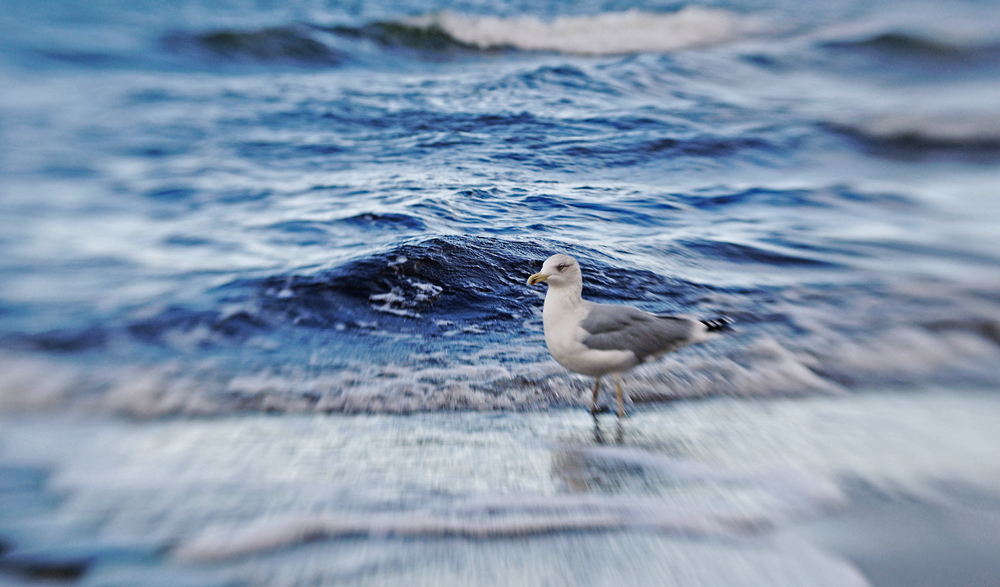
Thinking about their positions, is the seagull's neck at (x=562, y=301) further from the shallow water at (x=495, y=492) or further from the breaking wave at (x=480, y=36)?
the breaking wave at (x=480, y=36)

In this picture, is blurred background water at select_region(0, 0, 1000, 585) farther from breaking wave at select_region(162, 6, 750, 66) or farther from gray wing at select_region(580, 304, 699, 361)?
breaking wave at select_region(162, 6, 750, 66)

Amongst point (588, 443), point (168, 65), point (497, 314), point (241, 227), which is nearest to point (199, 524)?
point (588, 443)

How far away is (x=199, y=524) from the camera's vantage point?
2.08 m

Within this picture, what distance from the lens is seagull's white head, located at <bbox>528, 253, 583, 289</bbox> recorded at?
2.92m

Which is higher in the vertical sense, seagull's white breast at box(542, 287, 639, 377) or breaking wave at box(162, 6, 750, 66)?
breaking wave at box(162, 6, 750, 66)

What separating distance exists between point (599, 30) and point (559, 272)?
14963 mm

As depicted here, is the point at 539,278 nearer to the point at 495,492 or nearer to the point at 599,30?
the point at 495,492

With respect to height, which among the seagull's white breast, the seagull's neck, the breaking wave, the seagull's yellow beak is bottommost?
the seagull's white breast

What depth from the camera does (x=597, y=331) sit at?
286 cm

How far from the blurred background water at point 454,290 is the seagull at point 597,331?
0.96 ft

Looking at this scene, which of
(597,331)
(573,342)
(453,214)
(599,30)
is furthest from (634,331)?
(599,30)

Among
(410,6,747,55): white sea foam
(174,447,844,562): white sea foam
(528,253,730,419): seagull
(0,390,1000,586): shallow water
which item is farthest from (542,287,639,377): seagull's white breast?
(410,6,747,55): white sea foam

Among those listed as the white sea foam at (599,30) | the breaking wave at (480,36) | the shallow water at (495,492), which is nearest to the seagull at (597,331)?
the shallow water at (495,492)

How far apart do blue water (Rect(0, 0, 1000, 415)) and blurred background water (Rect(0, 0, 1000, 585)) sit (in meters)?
0.04
